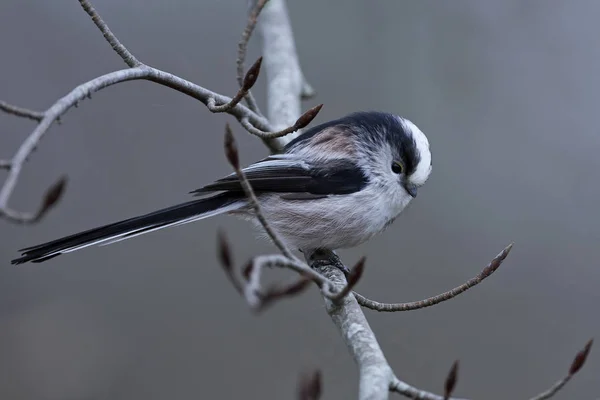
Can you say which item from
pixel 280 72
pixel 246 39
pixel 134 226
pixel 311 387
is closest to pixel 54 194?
pixel 311 387

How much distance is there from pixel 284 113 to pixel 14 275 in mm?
2077

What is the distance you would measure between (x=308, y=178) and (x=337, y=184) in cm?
13

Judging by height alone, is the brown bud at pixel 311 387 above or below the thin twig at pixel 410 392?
above

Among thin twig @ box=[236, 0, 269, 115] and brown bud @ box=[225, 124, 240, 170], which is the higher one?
thin twig @ box=[236, 0, 269, 115]

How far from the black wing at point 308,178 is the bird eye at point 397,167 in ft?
0.50

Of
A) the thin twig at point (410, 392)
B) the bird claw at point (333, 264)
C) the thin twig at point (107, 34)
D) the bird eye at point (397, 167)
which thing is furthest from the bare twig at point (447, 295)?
the thin twig at point (107, 34)

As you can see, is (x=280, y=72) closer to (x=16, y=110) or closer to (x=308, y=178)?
(x=308, y=178)

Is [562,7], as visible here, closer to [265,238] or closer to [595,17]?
[595,17]

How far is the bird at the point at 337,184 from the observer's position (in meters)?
3.11

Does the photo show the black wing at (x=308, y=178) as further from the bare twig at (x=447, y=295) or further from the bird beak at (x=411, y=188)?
the bare twig at (x=447, y=295)

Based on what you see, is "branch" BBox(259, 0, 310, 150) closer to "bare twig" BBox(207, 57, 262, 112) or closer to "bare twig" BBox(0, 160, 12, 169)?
"bare twig" BBox(207, 57, 262, 112)

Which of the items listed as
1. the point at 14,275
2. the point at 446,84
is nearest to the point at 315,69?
the point at 446,84

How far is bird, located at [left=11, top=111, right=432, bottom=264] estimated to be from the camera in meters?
3.11

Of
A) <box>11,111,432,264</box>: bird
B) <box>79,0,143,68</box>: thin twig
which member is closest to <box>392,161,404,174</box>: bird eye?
<box>11,111,432,264</box>: bird
